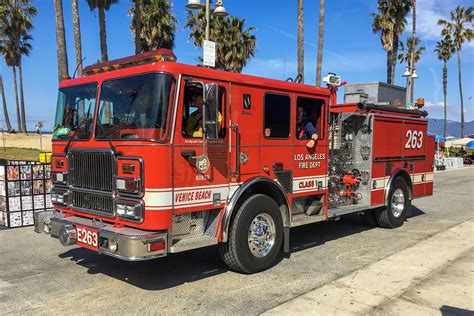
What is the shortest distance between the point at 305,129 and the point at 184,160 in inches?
92.3

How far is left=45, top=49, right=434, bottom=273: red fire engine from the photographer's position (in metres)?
4.55

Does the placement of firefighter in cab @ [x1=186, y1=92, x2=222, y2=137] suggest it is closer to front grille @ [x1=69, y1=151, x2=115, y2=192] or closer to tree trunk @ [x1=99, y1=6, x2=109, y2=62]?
front grille @ [x1=69, y1=151, x2=115, y2=192]

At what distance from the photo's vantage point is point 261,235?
5.64 metres

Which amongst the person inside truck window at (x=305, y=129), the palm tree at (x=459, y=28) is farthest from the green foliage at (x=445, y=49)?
the person inside truck window at (x=305, y=129)

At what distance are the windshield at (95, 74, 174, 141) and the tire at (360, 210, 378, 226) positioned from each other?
5436 mm

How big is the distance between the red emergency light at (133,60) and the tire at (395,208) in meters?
5.43

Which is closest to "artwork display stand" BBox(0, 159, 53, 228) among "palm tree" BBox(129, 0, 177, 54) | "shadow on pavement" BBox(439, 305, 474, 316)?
"shadow on pavement" BBox(439, 305, 474, 316)

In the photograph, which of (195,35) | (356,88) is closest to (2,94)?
(195,35)

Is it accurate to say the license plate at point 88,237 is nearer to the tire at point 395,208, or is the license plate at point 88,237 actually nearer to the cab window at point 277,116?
the cab window at point 277,116

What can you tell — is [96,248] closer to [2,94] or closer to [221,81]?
[221,81]

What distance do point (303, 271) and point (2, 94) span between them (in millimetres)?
50405

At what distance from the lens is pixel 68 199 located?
5449 mm

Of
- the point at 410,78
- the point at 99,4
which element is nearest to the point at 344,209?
the point at 99,4

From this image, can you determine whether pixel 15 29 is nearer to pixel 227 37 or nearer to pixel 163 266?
pixel 227 37
